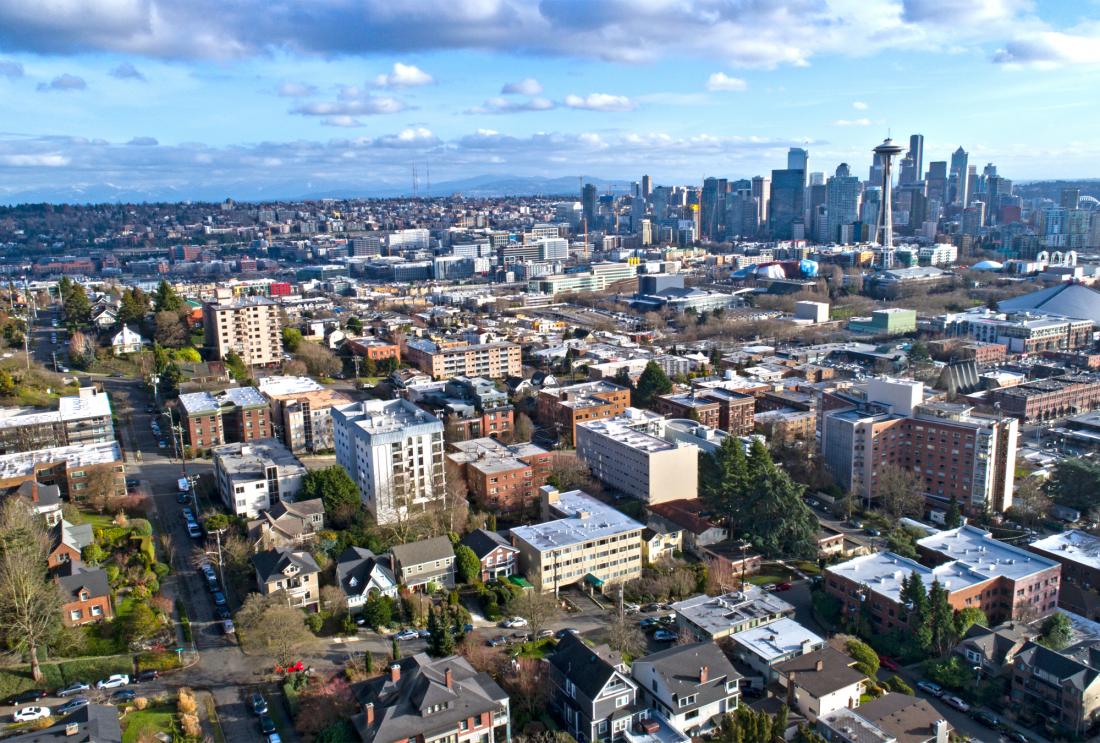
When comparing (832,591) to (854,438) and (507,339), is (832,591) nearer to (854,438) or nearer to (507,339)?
(854,438)

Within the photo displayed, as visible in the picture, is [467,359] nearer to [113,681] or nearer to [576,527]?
[576,527]

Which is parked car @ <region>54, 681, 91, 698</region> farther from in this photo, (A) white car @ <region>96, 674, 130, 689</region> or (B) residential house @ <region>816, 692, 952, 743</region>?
(B) residential house @ <region>816, 692, 952, 743</region>

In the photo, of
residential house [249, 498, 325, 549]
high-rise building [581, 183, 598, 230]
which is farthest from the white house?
high-rise building [581, 183, 598, 230]

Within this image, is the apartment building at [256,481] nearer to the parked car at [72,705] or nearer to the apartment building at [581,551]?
the apartment building at [581,551]

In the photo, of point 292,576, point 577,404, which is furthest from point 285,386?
point 292,576

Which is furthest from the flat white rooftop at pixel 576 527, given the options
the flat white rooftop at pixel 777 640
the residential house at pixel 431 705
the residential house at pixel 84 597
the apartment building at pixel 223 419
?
the apartment building at pixel 223 419

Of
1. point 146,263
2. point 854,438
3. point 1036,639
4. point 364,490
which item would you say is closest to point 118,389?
point 364,490
